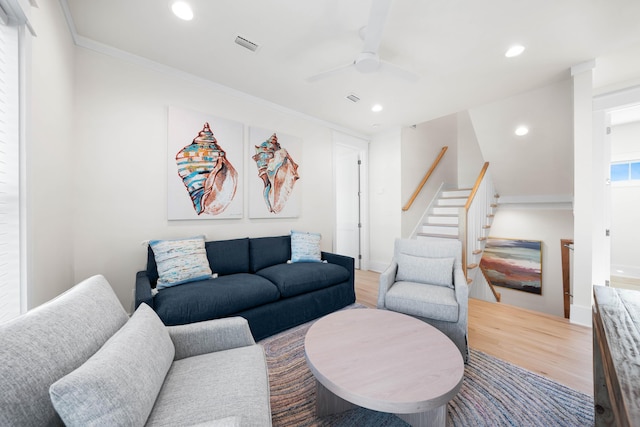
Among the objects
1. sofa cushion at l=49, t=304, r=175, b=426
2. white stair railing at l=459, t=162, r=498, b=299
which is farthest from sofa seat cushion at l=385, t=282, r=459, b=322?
sofa cushion at l=49, t=304, r=175, b=426

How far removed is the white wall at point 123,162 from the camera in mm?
2168

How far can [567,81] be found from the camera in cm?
283

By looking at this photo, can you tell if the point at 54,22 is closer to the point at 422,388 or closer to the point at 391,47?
the point at 391,47

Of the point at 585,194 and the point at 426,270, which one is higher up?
the point at 585,194

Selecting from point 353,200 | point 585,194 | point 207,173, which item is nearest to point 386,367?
point 207,173

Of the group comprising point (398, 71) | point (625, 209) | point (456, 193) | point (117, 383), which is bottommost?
point (117, 383)

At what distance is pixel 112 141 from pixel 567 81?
4830 millimetres

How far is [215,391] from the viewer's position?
3.18 feet

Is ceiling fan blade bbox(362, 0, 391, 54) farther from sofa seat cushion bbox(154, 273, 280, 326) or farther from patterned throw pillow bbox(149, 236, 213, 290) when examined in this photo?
patterned throw pillow bbox(149, 236, 213, 290)

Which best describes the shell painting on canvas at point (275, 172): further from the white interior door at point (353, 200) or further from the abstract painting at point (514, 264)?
the abstract painting at point (514, 264)

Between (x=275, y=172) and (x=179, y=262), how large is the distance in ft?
5.43

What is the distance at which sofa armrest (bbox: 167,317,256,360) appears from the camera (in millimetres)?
1243

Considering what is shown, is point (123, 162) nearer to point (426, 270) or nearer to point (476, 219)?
point (426, 270)

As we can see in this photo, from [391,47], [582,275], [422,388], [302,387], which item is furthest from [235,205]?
[582,275]
